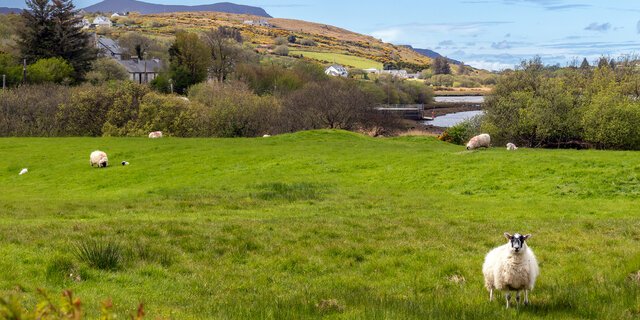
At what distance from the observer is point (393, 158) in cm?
3684

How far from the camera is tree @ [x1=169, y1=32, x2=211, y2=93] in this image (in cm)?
12281

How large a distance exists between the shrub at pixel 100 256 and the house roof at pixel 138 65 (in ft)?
478

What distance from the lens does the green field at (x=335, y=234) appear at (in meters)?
8.00

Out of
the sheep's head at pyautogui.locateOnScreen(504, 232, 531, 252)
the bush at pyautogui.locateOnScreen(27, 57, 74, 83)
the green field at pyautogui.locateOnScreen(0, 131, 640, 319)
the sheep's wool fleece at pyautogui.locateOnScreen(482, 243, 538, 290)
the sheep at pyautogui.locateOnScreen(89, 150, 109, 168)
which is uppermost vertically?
the bush at pyautogui.locateOnScreen(27, 57, 74, 83)

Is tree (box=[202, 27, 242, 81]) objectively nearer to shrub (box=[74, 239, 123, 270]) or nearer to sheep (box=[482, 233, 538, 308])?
shrub (box=[74, 239, 123, 270])

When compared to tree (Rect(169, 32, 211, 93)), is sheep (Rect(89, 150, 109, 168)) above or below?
below

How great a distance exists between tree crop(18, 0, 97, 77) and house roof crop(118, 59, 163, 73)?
50743mm

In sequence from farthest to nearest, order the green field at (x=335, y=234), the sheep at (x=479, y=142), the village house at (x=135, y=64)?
1. the village house at (x=135, y=64)
2. the sheep at (x=479, y=142)
3. the green field at (x=335, y=234)

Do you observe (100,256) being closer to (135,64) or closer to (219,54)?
(219,54)

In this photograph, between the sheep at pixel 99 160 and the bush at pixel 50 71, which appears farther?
the bush at pixel 50 71

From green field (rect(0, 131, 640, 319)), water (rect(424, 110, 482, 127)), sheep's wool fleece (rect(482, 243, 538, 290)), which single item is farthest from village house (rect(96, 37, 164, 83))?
sheep's wool fleece (rect(482, 243, 538, 290))

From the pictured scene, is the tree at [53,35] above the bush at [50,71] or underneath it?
above

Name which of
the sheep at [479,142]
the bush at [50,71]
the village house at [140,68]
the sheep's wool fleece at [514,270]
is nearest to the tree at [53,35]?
the bush at [50,71]

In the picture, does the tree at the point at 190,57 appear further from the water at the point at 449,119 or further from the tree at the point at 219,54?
the water at the point at 449,119
